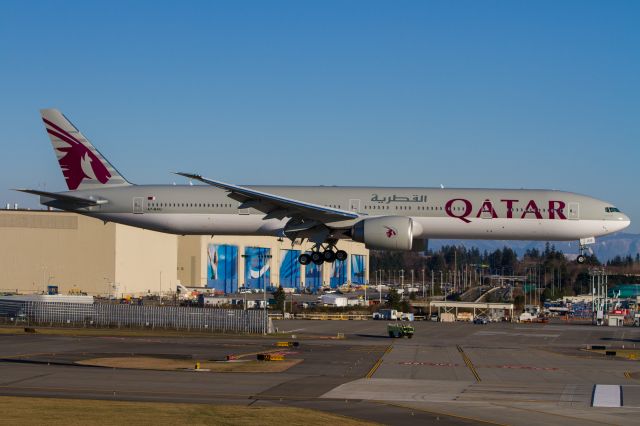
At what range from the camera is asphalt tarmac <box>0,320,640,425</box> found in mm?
31625

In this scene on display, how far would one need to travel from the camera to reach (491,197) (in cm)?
6006

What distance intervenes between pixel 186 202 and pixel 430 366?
74.6ft

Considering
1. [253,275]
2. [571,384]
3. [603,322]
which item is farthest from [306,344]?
[253,275]

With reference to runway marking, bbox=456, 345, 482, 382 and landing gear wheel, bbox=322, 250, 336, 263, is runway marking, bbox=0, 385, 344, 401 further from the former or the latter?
landing gear wheel, bbox=322, 250, 336, 263

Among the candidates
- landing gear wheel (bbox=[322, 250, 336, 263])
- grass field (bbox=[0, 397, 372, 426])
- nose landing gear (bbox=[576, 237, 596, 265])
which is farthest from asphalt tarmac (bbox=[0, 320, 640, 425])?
nose landing gear (bbox=[576, 237, 596, 265])

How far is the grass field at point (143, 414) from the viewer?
2708 cm

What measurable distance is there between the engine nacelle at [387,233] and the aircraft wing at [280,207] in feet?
5.06

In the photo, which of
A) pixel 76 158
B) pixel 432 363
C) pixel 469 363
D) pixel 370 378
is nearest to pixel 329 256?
pixel 432 363

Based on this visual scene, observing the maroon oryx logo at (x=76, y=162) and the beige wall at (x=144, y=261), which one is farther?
the beige wall at (x=144, y=261)

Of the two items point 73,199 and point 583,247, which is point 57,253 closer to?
point 73,199

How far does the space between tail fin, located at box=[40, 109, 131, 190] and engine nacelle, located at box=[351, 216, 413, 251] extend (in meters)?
18.5

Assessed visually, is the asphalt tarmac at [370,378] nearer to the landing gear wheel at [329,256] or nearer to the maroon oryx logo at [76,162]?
the landing gear wheel at [329,256]

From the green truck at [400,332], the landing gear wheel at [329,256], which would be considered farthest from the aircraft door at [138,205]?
the green truck at [400,332]

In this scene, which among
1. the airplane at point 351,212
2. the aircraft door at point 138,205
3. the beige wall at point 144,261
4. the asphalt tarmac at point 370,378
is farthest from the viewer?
the beige wall at point 144,261
